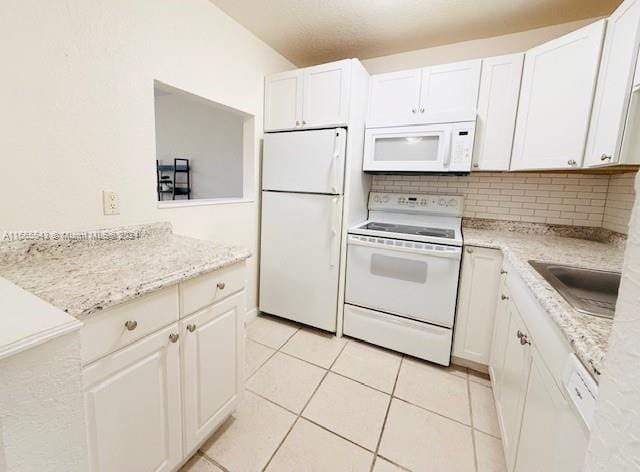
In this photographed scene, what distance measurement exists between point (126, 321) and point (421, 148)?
2.07 m

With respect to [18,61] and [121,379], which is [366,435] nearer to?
[121,379]

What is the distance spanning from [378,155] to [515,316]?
1467 millimetres

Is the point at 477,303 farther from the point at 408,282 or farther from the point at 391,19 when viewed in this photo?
the point at 391,19

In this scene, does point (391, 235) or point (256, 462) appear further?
point (391, 235)

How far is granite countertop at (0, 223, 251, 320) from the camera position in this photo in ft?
2.79

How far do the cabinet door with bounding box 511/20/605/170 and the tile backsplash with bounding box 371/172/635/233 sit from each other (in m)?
0.38

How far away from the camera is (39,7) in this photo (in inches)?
44.4

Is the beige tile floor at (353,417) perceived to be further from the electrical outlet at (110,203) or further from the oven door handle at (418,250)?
the electrical outlet at (110,203)

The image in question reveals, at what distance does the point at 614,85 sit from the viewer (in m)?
1.42

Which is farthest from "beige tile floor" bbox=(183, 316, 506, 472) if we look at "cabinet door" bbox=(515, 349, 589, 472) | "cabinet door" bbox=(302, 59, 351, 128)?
"cabinet door" bbox=(302, 59, 351, 128)

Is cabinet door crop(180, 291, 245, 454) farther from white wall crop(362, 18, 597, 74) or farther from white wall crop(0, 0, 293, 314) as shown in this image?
white wall crop(362, 18, 597, 74)

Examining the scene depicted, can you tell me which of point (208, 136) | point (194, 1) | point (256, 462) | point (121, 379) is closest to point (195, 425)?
point (256, 462)

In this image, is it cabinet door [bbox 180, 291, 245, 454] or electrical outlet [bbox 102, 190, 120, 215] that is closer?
cabinet door [bbox 180, 291, 245, 454]

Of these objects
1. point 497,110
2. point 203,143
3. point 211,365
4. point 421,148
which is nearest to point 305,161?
point 421,148
